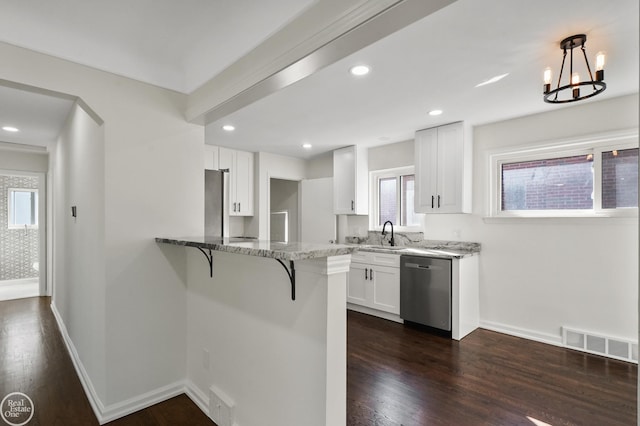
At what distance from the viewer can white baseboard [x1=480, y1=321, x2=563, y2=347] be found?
3.26 m

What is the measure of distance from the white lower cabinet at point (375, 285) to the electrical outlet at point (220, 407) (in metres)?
2.46

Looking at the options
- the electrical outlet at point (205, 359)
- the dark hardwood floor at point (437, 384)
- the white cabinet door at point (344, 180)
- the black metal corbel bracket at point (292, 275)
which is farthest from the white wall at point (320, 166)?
the black metal corbel bracket at point (292, 275)

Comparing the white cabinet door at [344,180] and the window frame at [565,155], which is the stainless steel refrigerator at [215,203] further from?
the window frame at [565,155]

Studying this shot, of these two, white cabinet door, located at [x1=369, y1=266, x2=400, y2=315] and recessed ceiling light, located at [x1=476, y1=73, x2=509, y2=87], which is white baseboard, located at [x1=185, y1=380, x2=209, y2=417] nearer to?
white cabinet door, located at [x1=369, y1=266, x2=400, y2=315]

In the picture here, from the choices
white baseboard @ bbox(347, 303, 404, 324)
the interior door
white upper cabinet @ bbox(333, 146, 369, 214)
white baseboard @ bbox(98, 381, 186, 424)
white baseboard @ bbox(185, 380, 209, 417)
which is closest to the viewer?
white baseboard @ bbox(98, 381, 186, 424)

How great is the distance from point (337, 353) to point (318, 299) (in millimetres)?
254

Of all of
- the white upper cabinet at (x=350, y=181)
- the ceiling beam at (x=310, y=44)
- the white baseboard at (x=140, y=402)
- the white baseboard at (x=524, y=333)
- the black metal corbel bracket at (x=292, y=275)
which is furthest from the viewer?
the white upper cabinet at (x=350, y=181)

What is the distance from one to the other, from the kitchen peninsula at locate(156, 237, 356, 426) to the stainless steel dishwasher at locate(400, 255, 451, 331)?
241 centimetres

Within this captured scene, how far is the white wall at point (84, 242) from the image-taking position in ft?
7.11

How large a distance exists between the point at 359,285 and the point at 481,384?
2053 mm

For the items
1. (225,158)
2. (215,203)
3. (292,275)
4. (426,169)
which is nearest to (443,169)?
(426,169)

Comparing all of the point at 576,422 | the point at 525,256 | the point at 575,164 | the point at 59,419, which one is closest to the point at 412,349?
the point at 576,422

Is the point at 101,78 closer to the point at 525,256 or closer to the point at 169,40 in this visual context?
the point at 169,40

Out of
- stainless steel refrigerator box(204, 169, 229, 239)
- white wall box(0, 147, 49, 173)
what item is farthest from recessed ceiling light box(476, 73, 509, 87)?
white wall box(0, 147, 49, 173)
